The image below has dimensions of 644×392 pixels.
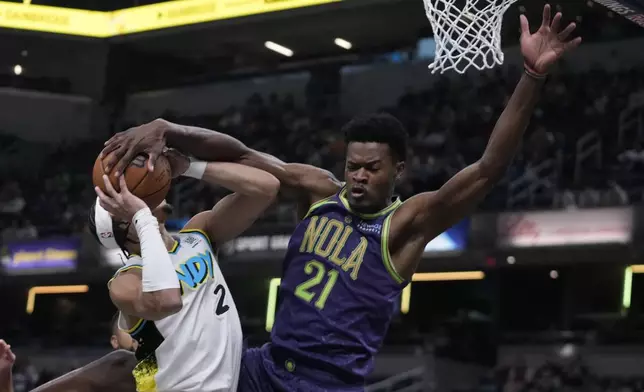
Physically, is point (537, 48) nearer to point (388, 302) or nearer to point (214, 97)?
point (388, 302)

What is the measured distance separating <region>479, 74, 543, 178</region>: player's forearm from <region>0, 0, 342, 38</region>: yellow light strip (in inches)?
476

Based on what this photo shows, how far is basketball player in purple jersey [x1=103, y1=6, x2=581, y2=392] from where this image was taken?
3.99 meters

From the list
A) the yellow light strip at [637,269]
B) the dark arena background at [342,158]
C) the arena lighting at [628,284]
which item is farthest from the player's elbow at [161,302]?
the yellow light strip at [637,269]

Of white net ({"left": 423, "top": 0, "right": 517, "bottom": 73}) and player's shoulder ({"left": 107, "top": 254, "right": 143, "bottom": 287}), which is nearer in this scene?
player's shoulder ({"left": 107, "top": 254, "right": 143, "bottom": 287})

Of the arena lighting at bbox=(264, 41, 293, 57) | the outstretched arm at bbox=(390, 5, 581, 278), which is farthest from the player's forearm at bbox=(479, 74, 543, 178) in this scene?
the arena lighting at bbox=(264, 41, 293, 57)

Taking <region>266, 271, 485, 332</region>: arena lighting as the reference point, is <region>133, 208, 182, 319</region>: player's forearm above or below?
above

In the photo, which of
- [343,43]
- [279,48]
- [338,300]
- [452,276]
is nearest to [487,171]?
[338,300]

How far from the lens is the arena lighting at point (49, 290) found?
62.1 ft

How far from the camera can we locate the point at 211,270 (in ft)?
13.1

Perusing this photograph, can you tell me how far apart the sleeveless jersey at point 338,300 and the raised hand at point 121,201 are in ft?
2.47

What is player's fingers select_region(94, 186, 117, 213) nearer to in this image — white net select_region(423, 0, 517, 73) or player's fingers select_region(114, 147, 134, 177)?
player's fingers select_region(114, 147, 134, 177)

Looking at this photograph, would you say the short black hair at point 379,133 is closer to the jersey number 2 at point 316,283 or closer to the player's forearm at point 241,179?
the player's forearm at point 241,179

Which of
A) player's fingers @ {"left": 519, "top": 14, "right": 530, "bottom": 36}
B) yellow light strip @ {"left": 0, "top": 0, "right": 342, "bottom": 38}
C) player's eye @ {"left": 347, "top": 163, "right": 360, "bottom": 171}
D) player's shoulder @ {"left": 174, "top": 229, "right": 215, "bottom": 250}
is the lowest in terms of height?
player's shoulder @ {"left": 174, "top": 229, "right": 215, "bottom": 250}

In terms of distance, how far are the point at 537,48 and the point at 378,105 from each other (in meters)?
13.9
